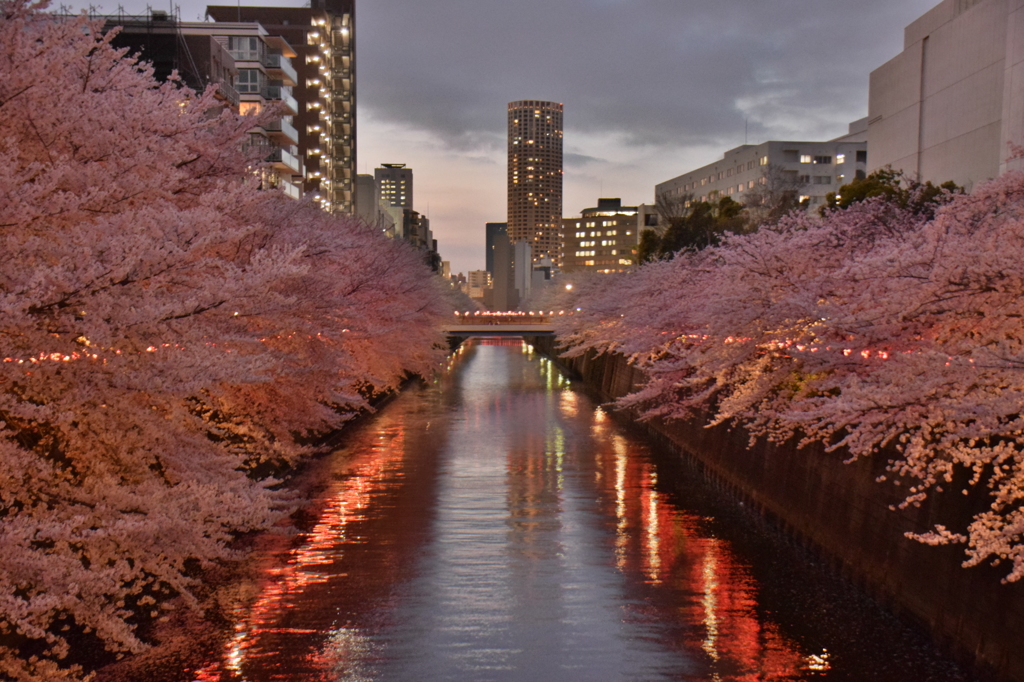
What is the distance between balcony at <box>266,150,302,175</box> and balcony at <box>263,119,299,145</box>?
139cm

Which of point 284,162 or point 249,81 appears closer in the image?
point 284,162

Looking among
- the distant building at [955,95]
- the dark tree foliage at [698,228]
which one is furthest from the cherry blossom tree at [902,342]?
the distant building at [955,95]

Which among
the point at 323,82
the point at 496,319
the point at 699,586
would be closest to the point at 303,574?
the point at 699,586

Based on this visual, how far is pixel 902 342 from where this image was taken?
13.7 meters

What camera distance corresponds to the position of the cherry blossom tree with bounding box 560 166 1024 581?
1009 centimetres

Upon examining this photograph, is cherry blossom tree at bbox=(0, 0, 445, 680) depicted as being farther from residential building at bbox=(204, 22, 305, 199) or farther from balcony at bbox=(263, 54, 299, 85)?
balcony at bbox=(263, 54, 299, 85)

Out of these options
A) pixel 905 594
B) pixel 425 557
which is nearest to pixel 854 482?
pixel 905 594

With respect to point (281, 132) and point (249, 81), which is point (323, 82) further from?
point (281, 132)

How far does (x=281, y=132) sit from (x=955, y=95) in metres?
44.2

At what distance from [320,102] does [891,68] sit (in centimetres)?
5296

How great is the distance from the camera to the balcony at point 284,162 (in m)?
60.2

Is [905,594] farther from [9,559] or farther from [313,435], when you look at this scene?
[313,435]

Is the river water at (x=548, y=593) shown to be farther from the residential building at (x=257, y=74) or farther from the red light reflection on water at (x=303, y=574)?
the residential building at (x=257, y=74)

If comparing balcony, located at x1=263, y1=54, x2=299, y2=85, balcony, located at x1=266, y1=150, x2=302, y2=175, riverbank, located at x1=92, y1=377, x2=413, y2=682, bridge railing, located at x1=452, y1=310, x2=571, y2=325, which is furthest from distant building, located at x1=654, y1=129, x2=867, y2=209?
riverbank, located at x1=92, y1=377, x2=413, y2=682
